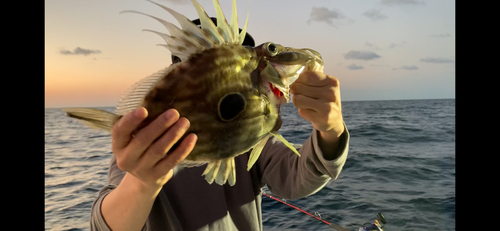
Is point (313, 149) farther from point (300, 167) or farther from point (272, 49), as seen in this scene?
point (272, 49)

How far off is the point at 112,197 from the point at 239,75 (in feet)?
4.31

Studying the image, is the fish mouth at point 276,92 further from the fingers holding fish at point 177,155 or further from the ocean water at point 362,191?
the ocean water at point 362,191

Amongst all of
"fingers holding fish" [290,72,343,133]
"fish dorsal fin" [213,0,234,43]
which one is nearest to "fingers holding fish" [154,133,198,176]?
"fish dorsal fin" [213,0,234,43]

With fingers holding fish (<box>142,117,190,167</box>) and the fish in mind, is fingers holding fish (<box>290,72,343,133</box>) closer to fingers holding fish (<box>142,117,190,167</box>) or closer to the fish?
the fish

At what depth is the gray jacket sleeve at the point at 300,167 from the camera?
2332 millimetres

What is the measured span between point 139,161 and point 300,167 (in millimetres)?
1602

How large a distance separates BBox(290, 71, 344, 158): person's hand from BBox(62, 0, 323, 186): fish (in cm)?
18

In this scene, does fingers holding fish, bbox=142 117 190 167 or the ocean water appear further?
the ocean water

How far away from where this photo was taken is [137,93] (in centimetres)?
140

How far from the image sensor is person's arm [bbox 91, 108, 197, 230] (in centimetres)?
139

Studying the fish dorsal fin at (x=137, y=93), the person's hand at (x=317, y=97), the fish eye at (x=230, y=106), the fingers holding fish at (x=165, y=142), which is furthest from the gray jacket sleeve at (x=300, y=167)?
the fish dorsal fin at (x=137, y=93)

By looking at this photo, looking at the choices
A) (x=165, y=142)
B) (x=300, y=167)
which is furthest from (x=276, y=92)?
(x=300, y=167)

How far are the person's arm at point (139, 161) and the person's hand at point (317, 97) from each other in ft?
2.41
